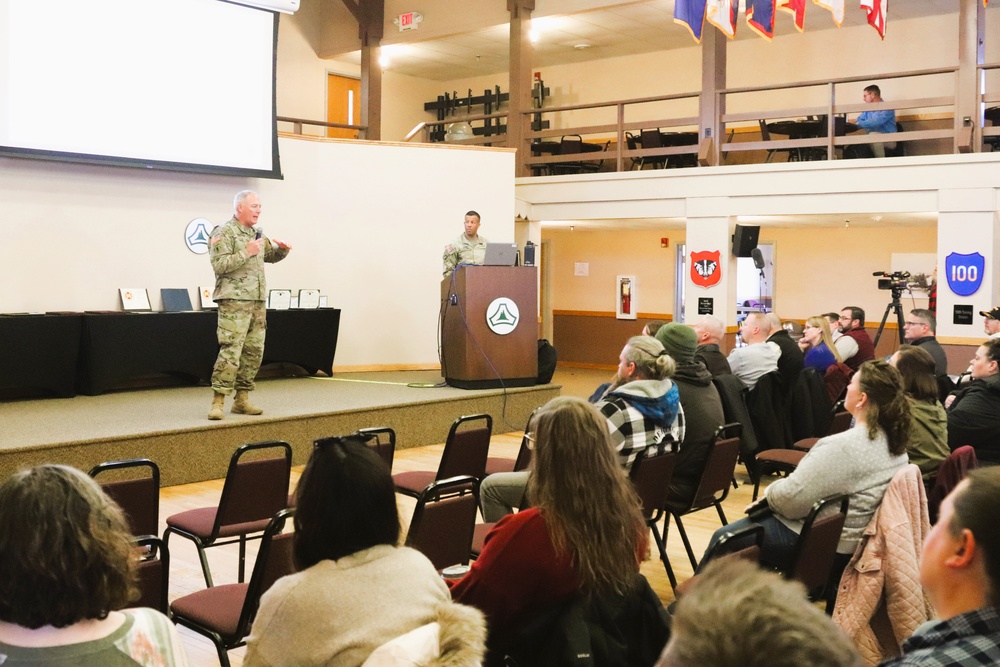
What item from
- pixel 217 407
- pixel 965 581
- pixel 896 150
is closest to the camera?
pixel 965 581

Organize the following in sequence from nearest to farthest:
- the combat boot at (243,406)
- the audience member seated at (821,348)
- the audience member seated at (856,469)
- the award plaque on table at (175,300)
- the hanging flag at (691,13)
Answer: the audience member seated at (856,469), the combat boot at (243,406), the audience member seated at (821,348), the award plaque on table at (175,300), the hanging flag at (691,13)

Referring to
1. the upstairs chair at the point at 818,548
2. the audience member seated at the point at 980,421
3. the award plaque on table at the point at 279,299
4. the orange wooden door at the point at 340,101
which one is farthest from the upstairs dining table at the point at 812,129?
the upstairs chair at the point at 818,548

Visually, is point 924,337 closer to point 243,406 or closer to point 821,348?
point 821,348

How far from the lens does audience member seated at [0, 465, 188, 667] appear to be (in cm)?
151

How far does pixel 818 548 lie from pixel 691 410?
5.68 ft

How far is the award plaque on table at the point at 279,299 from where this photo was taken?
29.5 ft

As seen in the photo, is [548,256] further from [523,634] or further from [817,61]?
[523,634]

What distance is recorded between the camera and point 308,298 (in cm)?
938

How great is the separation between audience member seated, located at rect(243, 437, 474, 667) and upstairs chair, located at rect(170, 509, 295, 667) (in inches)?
25.6

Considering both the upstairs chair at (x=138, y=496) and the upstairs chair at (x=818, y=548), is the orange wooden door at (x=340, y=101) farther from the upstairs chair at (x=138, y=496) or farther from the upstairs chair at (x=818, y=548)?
the upstairs chair at (x=818, y=548)

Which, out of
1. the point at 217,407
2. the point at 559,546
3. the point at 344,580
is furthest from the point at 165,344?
the point at 344,580

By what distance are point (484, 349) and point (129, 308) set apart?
3088 millimetres

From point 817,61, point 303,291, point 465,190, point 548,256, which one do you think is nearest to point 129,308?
point 303,291

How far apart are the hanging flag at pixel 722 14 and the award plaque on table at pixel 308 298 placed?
4.62 meters
